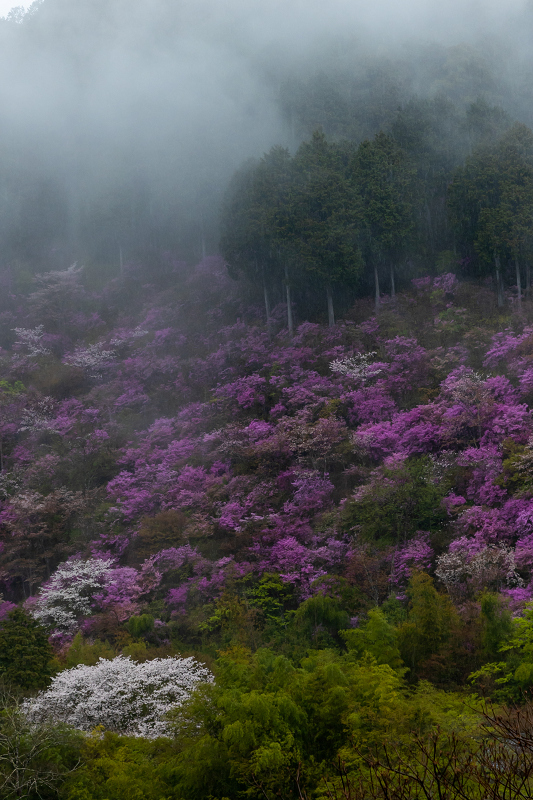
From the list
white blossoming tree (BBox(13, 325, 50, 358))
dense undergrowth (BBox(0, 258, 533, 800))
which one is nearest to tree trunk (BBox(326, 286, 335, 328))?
dense undergrowth (BBox(0, 258, 533, 800))

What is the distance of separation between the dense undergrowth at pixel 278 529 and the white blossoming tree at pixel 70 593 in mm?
92

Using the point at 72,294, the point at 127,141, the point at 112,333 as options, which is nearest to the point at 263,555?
the point at 112,333

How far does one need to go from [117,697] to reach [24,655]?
3301 mm

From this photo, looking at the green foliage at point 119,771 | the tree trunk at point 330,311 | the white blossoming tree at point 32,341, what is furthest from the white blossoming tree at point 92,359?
the green foliage at point 119,771

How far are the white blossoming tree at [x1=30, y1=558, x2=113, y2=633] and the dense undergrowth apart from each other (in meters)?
0.09

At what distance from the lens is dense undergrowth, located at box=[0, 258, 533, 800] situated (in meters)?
10.9

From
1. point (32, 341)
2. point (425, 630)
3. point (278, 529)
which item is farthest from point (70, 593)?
point (32, 341)

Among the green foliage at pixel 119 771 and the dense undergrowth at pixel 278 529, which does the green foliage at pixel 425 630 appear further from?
the green foliage at pixel 119 771

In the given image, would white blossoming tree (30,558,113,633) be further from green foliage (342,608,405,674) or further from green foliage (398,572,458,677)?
green foliage (398,572,458,677)

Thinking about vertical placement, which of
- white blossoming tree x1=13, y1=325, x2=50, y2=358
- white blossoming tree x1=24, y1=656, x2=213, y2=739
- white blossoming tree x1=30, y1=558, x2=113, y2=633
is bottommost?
white blossoming tree x1=30, y1=558, x2=113, y2=633

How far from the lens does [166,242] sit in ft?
153

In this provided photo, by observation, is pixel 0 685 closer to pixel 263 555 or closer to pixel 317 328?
pixel 263 555

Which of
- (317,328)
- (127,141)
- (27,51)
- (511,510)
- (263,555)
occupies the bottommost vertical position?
(263,555)

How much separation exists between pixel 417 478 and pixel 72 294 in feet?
95.5
